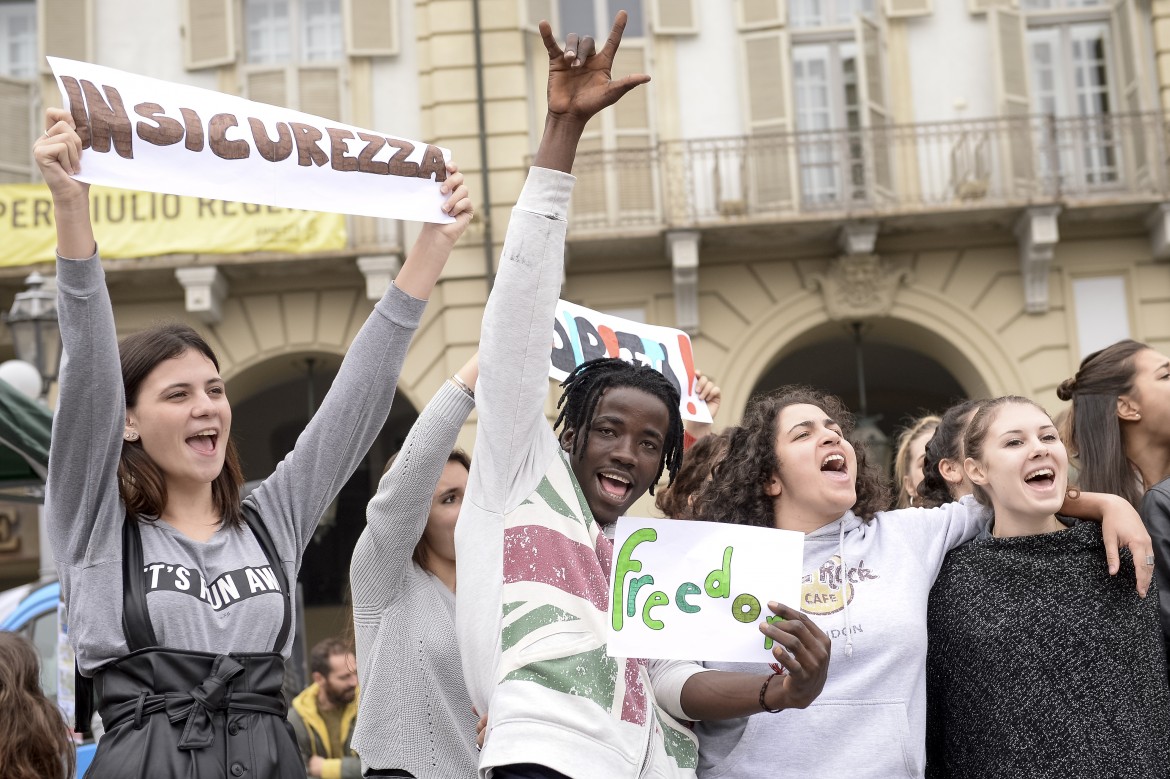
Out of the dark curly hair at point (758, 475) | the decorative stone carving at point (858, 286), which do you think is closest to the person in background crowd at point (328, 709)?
the dark curly hair at point (758, 475)

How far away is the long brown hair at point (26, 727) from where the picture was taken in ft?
9.61

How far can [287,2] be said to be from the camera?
1556cm

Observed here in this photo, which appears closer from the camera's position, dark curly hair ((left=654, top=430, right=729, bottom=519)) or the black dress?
the black dress

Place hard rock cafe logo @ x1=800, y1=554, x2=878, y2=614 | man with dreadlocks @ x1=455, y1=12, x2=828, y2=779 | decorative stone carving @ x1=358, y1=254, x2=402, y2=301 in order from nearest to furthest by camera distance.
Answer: man with dreadlocks @ x1=455, y1=12, x2=828, y2=779 → hard rock cafe logo @ x1=800, y1=554, x2=878, y2=614 → decorative stone carving @ x1=358, y1=254, x2=402, y2=301

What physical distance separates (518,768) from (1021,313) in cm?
1272

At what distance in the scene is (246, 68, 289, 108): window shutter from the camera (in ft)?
50.0

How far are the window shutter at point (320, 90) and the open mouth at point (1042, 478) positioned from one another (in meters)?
12.5

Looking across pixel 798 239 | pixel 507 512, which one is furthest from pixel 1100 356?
pixel 798 239

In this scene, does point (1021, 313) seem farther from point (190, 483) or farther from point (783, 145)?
point (190, 483)

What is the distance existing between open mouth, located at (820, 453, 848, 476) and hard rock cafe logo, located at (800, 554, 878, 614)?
0.77ft

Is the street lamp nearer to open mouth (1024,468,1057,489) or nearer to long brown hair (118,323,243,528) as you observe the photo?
long brown hair (118,323,243,528)

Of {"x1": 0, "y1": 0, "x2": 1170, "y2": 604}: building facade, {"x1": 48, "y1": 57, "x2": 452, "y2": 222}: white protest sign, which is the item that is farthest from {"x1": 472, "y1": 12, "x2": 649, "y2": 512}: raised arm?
{"x1": 0, "y1": 0, "x2": 1170, "y2": 604}: building facade

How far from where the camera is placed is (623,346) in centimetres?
489

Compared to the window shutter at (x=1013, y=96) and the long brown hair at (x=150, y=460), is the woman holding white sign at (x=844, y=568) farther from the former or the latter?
the window shutter at (x=1013, y=96)
